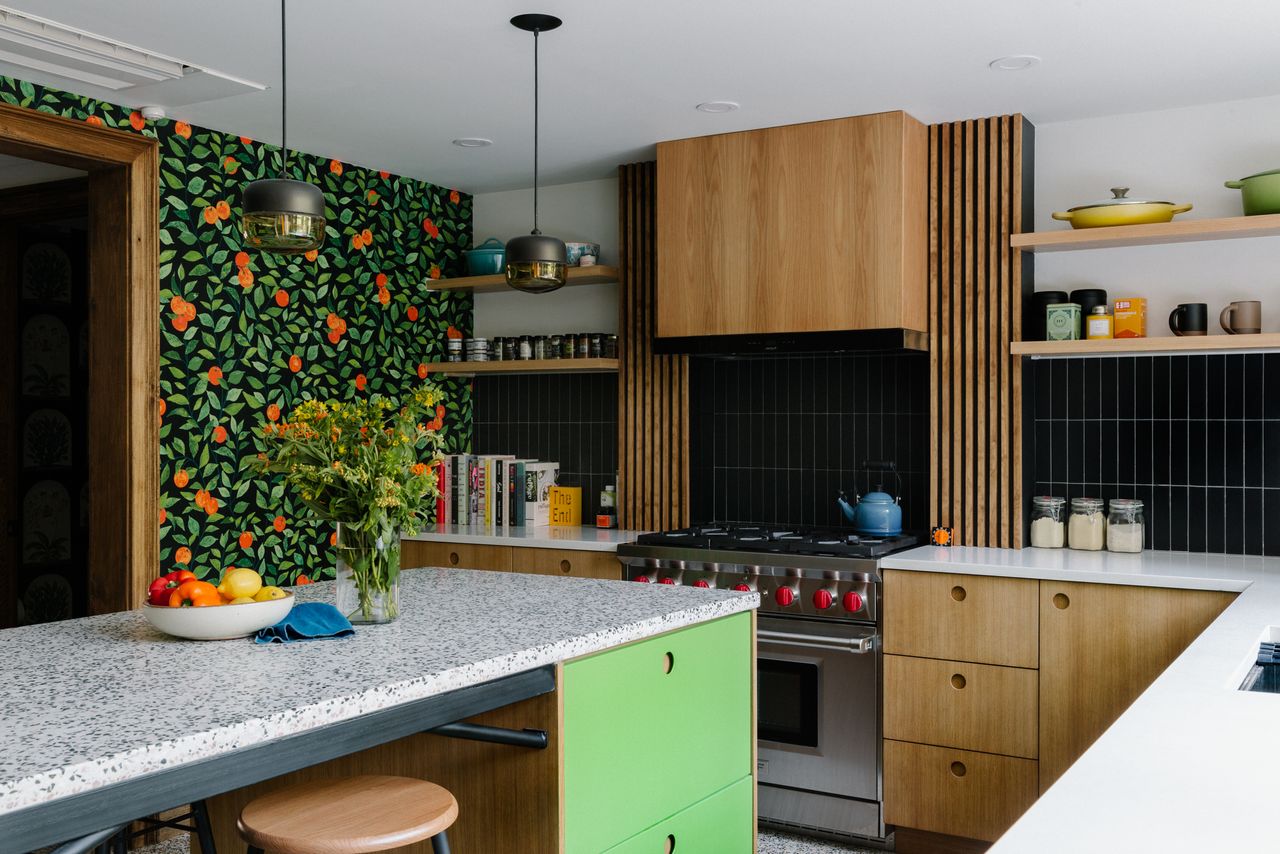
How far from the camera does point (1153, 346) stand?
375cm

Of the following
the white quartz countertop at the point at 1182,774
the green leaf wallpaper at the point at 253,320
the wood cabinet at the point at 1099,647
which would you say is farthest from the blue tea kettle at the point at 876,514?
the green leaf wallpaper at the point at 253,320

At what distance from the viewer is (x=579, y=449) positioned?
17.3ft

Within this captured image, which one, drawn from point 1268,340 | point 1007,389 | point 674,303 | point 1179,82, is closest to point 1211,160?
point 1179,82

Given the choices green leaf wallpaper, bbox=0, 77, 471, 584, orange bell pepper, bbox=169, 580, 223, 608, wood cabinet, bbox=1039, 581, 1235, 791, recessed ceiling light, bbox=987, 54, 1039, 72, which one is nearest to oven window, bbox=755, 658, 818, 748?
wood cabinet, bbox=1039, 581, 1235, 791

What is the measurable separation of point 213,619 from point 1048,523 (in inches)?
→ 117

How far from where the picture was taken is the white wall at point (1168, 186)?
389 centimetres

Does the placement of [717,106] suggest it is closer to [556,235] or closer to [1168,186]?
[556,235]

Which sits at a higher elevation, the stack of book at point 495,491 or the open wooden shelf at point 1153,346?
the open wooden shelf at point 1153,346

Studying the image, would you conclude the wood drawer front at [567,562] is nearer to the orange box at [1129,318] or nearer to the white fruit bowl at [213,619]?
the orange box at [1129,318]

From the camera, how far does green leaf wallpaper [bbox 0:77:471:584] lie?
4152 millimetres

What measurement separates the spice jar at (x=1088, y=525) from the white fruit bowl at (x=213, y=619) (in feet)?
9.46

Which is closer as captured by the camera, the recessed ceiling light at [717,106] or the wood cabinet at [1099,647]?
the wood cabinet at [1099,647]

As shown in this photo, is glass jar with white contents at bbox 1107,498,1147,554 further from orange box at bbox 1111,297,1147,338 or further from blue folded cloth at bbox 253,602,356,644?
blue folded cloth at bbox 253,602,356,644

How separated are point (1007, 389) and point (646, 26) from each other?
1879 mm
